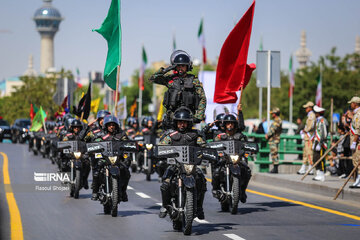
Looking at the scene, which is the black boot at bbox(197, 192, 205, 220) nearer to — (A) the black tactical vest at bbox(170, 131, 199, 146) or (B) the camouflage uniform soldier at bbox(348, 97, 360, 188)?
(A) the black tactical vest at bbox(170, 131, 199, 146)

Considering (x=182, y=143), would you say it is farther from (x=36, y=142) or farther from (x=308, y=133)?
(x=36, y=142)

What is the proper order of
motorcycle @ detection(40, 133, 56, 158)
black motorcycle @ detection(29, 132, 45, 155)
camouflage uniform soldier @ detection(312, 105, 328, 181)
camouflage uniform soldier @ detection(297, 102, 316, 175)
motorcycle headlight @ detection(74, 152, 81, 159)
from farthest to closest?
black motorcycle @ detection(29, 132, 45, 155) → motorcycle @ detection(40, 133, 56, 158) → camouflage uniform soldier @ detection(297, 102, 316, 175) → camouflage uniform soldier @ detection(312, 105, 328, 181) → motorcycle headlight @ detection(74, 152, 81, 159)

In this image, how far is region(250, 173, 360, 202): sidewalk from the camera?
16953mm

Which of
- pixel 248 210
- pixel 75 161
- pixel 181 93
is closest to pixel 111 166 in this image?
pixel 181 93

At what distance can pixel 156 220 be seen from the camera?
43.4 feet

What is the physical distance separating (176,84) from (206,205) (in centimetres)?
301

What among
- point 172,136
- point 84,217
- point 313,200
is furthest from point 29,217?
point 313,200

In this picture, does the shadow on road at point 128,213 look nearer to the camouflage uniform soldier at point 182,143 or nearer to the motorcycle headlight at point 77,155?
the camouflage uniform soldier at point 182,143

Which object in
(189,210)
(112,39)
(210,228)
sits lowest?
(210,228)

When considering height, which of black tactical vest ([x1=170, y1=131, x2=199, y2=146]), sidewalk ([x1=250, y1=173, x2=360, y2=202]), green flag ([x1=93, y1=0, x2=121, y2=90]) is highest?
green flag ([x1=93, y1=0, x2=121, y2=90])

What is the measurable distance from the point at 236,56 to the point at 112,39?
2684 mm

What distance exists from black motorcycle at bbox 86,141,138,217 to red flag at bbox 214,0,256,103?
3764 millimetres

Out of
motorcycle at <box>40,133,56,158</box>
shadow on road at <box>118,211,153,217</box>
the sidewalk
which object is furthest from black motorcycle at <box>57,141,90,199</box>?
motorcycle at <box>40,133,56,158</box>

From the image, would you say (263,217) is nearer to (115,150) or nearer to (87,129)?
(115,150)
